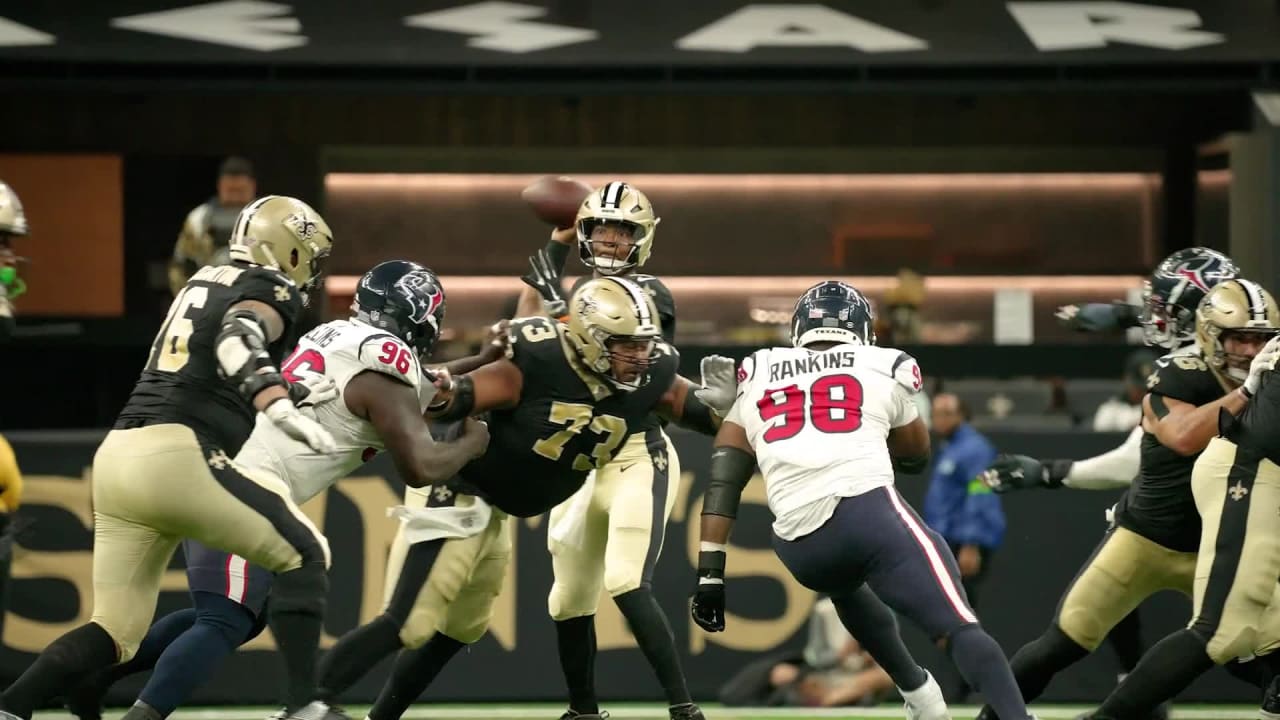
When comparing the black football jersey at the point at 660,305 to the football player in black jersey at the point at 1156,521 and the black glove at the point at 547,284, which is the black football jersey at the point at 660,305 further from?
the football player in black jersey at the point at 1156,521

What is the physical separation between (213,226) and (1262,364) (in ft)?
16.9

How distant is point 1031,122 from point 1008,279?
3.91 ft

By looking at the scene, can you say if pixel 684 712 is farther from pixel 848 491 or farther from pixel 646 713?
pixel 646 713

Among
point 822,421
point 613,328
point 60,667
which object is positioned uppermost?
point 613,328

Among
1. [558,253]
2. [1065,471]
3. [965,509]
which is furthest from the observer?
[965,509]

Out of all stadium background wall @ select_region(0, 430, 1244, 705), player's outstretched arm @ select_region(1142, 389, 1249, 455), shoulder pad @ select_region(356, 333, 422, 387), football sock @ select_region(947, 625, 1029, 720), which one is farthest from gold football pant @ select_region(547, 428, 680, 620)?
stadium background wall @ select_region(0, 430, 1244, 705)

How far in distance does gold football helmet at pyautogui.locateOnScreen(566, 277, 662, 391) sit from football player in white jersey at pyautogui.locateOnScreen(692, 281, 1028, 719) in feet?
1.09

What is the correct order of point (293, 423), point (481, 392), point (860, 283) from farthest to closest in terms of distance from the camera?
point (860, 283) → point (481, 392) → point (293, 423)

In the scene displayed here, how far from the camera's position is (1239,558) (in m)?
6.11

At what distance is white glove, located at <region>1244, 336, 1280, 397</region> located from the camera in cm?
612

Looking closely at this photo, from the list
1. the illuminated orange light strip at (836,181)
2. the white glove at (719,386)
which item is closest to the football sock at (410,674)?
the white glove at (719,386)

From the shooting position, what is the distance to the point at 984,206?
14.3 meters

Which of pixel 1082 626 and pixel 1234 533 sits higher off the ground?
pixel 1234 533

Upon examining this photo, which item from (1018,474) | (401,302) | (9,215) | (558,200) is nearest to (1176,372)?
(1018,474)
